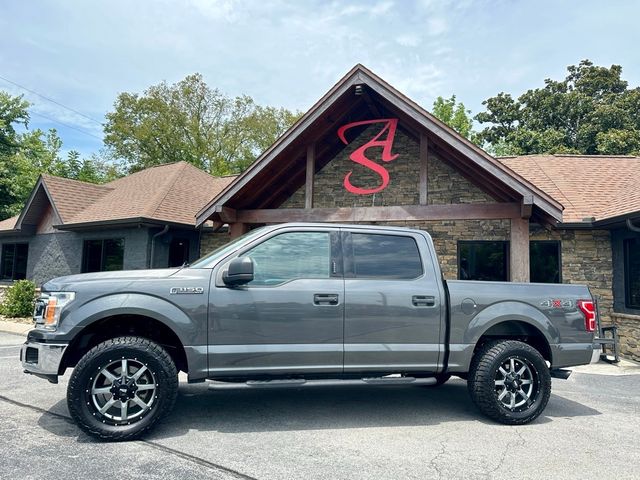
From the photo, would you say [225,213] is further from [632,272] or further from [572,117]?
[572,117]

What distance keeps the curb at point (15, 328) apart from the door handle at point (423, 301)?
1065cm

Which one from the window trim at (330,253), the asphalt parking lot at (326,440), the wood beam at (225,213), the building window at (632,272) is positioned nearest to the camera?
the asphalt parking lot at (326,440)

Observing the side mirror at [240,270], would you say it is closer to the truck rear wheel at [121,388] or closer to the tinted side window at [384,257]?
the truck rear wheel at [121,388]

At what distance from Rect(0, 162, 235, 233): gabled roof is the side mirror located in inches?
351

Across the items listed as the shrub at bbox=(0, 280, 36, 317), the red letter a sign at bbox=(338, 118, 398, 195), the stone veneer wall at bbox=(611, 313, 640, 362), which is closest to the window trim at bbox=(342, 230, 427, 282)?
the red letter a sign at bbox=(338, 118, 398, 195)

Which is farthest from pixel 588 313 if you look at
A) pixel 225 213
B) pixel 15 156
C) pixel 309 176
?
pixel 15 156

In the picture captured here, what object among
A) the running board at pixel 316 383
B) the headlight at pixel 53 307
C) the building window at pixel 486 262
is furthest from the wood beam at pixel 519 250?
the headlight at pixel 53 307

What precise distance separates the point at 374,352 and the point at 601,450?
7.04 feet

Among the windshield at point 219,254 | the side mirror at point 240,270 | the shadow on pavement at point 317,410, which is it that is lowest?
the shadow on pavement at point 317,410

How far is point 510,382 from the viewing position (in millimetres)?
4527

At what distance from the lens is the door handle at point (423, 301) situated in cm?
445

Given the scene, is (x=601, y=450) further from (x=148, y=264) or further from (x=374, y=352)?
(x=148, y=264)

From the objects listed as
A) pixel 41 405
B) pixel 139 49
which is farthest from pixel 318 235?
pixel 139 49

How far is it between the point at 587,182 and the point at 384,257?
34.0ft
